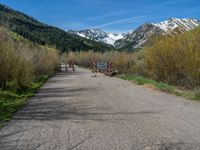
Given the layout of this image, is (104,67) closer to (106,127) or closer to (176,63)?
(176,63)

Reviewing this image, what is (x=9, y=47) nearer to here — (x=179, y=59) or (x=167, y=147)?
(x=179, y=59)

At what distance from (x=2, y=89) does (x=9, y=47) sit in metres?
2.31

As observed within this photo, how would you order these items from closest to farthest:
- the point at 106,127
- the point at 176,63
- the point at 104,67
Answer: the point at 106,127 < the point at 176,63 < the point at 104,67

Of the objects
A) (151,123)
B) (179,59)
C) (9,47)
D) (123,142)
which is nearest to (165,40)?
(179,59)

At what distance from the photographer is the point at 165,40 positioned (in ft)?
69.9

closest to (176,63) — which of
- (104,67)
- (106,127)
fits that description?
(106,127)

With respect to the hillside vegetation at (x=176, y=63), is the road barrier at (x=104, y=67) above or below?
below

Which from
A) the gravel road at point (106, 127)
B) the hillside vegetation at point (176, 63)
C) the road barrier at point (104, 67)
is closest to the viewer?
the gravel road at point (106, 127)

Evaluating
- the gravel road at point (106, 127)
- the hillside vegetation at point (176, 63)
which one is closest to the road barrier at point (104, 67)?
the hillside vegetation at point (176, 63)

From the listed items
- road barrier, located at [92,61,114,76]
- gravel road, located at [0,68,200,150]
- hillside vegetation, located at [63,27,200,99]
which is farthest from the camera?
road barrier, located at [92,61,114,76]

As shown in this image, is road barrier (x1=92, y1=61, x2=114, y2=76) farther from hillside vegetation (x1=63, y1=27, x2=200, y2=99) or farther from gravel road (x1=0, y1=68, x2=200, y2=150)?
gravel road (x1=0, y1=68, x2=200, y2=150)

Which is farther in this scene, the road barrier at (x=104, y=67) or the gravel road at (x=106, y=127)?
the road barrier at (x=104, y=67)

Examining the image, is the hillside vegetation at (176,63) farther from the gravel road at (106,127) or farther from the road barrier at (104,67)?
the road barrier at (104,67)

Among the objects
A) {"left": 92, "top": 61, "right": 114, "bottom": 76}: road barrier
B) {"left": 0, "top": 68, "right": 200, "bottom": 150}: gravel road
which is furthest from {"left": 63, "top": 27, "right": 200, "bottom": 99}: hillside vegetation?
{"left": 92, "top": 61, "right": 114, "bottom": 76}: road barrier
